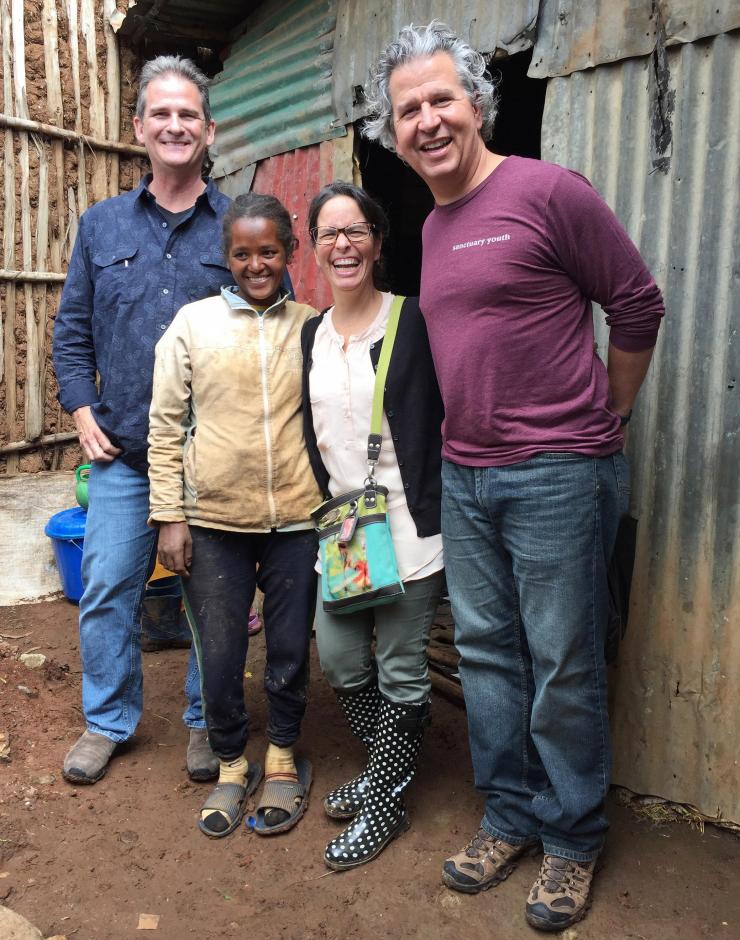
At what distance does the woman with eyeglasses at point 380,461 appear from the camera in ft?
8.62

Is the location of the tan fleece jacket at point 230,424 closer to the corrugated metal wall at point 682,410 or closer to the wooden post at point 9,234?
the corrugated metal wall at point 682,410

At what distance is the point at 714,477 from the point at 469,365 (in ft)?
3.50

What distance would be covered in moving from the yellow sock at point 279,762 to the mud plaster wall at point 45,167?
385 cm

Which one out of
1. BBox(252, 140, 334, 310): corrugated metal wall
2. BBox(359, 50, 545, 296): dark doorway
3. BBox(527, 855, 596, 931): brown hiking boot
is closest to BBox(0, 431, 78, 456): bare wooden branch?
BBox(252, 140, 334, 310): corrugated metal wall

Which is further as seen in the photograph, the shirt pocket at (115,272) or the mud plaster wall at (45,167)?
the mud plaster wall at (45,167)

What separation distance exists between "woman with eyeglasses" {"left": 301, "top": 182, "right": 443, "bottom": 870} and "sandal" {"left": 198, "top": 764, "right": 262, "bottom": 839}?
413 millimetres

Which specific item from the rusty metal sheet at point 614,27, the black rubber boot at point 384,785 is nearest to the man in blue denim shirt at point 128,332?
the black rubber boot at point 384,785

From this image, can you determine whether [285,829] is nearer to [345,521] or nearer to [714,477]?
[345,521]

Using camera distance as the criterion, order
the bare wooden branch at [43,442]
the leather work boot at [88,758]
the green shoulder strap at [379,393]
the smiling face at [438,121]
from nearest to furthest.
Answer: the smiling face at [438,121]
the green shoulder strap at [379,393]
the leather work boot at [88,758]
the bare wooden branch at [43,442]

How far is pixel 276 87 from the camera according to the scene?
4.92 metres

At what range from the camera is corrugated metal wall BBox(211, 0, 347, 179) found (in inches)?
180

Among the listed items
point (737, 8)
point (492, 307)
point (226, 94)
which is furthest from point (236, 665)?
point (226, 94)

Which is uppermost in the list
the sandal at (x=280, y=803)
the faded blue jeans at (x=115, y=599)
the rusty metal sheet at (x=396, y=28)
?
the rusty metal sheet at (x=396, y=28)

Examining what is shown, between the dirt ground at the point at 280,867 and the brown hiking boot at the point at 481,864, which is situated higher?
the brown hiking boot at the point at 481,864
